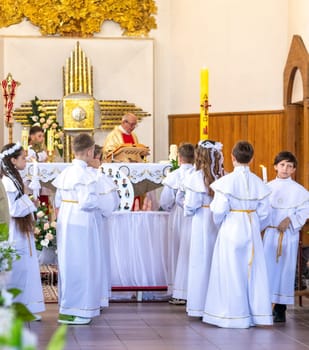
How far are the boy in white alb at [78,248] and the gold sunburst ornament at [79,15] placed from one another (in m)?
8.22

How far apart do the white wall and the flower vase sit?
198 inches

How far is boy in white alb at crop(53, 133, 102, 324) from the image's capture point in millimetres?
7203

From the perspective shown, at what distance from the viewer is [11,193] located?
6.98 metres

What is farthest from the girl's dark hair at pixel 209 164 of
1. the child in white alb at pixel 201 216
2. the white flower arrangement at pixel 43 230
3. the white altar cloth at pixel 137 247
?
the white flower arrangement at pixel 43 230

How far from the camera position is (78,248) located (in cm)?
729

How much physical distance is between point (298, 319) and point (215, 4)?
792 centimetres

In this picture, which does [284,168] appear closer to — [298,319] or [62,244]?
[298,319]

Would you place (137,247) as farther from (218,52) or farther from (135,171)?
(218,52)

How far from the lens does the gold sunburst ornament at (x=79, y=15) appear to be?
1496 centimetres

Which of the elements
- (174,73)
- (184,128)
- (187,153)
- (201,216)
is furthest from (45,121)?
(201,216)

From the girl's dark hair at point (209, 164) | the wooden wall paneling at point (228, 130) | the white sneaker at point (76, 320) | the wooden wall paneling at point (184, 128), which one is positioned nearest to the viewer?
the white sneaker at point (76, 320)

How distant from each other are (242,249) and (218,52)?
7898 millimetres

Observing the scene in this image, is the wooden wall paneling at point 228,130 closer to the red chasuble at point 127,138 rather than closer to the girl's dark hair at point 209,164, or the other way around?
the red chasuble at point 127,138

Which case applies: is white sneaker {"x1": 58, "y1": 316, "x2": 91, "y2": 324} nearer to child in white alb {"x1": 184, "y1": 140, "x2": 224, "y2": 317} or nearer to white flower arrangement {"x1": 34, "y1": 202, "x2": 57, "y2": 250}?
child in white alb {"x1": 184, "y1": 140, "x2": 224, "y2": 317}
